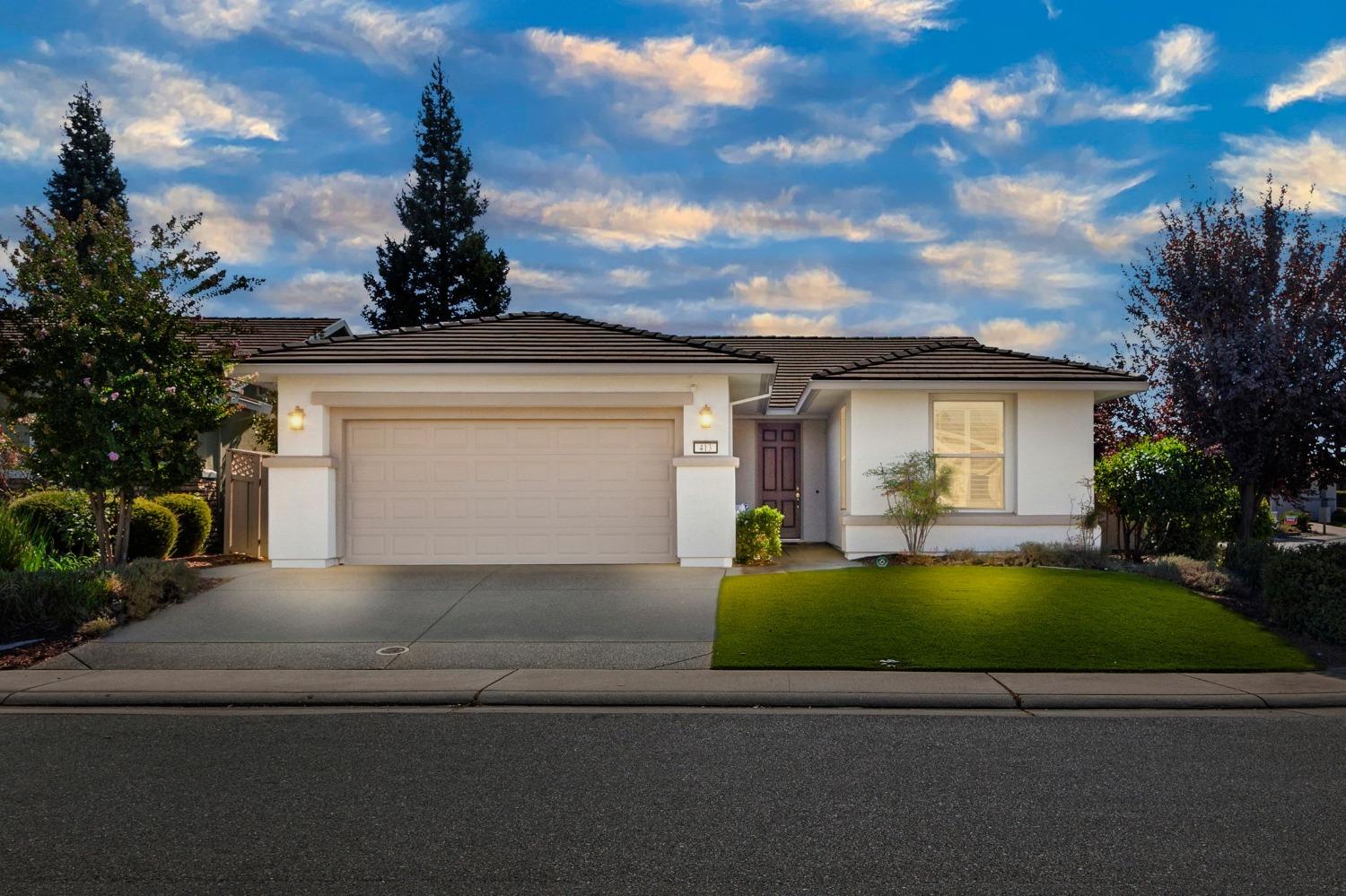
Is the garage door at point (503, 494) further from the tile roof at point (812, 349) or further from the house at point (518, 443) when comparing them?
the tile roof at point (812, 349)

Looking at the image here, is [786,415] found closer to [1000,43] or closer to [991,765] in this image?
[1000,43]

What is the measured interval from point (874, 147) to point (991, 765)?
1290 cm

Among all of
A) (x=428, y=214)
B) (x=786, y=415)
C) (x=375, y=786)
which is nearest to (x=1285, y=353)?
(x=786, y=415)

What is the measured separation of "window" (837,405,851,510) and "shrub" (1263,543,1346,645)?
6.59 meters

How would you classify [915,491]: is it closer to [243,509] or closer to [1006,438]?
[1006,438]

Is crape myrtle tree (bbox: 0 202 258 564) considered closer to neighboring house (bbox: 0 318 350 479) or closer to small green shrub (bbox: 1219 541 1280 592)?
neighboring house (bbox: 0 318 350 479)

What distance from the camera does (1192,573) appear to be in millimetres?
13539

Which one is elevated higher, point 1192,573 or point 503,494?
point 503,494

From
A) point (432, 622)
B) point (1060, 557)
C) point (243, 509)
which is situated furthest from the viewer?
point (243, 509)

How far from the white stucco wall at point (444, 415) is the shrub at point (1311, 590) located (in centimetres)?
700

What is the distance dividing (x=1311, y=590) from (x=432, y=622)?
9756 millimetres

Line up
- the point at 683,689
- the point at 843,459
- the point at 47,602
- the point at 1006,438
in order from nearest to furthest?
the point at 683,689
the point at 47,602
the point at 1006,438
the point at 843,459

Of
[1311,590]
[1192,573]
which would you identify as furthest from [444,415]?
[1311,590]

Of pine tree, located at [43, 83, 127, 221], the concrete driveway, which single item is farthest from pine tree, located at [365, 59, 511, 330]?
the concrete driveway
